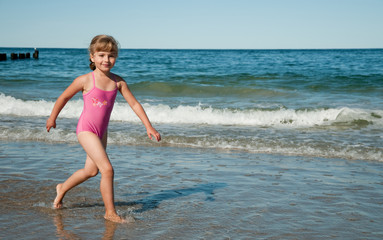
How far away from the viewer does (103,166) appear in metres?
3.57

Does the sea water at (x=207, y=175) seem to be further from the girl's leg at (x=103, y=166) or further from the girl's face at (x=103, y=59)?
the girl's face at (x=103, y=59)

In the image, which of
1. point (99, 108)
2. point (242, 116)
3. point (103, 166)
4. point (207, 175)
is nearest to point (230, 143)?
point (207, 175)

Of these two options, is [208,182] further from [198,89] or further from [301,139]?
[198,89]

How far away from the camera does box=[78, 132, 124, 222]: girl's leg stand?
357 centimetres

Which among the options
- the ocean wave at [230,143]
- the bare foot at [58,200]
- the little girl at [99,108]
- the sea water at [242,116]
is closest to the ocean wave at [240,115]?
the sea water at [242,116]

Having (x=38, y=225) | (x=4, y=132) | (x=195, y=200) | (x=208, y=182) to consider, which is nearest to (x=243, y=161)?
(x=208, y=182)

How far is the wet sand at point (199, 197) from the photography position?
350 centimetres

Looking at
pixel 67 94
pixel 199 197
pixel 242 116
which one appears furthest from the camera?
pixel 242 116

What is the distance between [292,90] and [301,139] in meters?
9.60

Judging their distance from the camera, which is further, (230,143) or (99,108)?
(230,143)

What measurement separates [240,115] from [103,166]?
7.76 metres

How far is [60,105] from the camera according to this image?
3.74 meters

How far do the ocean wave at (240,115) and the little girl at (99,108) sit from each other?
662 cm

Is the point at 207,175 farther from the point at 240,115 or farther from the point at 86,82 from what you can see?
the point at 240,115
